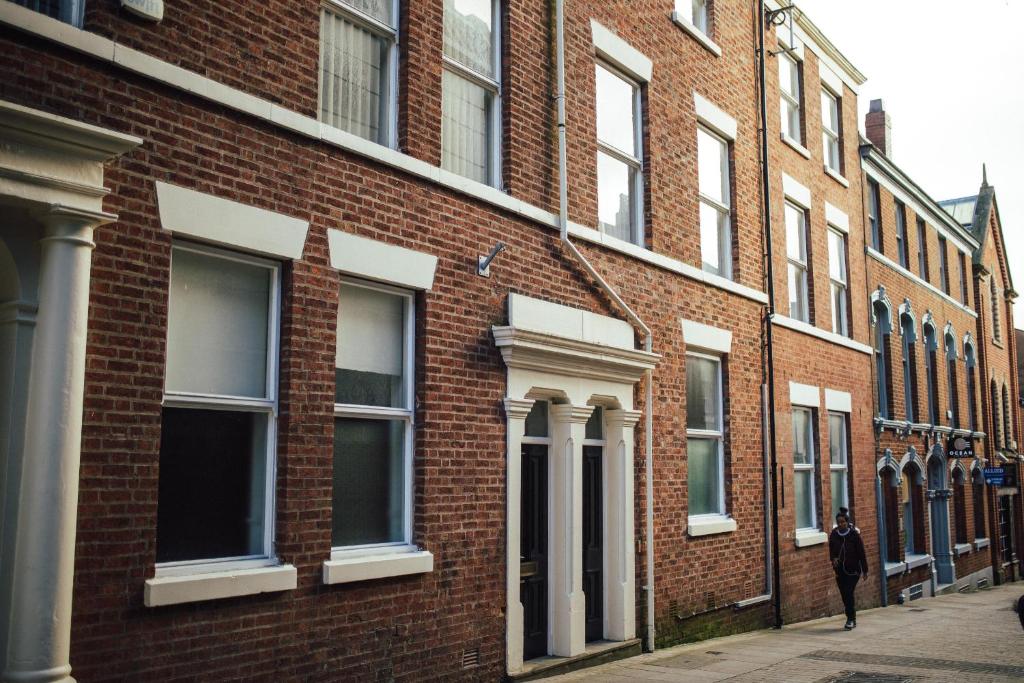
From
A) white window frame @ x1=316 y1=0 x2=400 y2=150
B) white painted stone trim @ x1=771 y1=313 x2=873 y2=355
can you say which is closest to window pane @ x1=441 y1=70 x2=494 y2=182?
white window frame @ x1=316 y1=0 x2=400 y2=150

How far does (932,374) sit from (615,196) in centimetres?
1625

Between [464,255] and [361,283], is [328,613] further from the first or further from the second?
[464,255]

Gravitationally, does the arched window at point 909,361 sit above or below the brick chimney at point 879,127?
below

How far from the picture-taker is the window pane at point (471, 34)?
9.42 metres

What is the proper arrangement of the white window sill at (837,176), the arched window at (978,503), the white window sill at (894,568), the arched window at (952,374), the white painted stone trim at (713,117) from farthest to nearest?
the arched window at (978,503)
the arched window at (952,374)
the white window sill at (894,568)
the white window sill at (837,176)
the white painted stone trim at (713,117)

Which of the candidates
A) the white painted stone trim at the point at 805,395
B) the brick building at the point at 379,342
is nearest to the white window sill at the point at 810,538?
the brick building at the point at 379,342

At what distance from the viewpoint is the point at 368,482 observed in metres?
8.14

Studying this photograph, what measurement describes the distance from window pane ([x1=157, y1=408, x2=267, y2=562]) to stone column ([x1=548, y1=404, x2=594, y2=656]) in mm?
3711

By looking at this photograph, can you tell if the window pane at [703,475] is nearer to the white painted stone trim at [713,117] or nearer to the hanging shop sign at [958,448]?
the white painted stone trim at [713,117]

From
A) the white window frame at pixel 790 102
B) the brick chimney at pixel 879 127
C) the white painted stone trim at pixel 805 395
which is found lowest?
the white painted stone trim at pixel 805 395

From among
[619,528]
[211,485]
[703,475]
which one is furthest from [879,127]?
[211,485]

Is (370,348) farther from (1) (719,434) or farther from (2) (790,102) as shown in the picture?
(2) (790,102)

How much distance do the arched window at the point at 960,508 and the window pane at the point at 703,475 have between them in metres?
15.3

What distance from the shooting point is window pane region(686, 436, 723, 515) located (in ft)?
41.8
